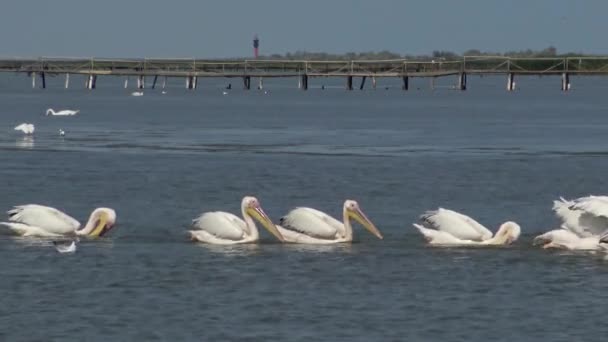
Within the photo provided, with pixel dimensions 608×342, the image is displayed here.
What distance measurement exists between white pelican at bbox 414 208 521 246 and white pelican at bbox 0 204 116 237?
340 centimetres

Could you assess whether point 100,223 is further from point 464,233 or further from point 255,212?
point 464,233

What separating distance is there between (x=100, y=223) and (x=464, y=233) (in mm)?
3846

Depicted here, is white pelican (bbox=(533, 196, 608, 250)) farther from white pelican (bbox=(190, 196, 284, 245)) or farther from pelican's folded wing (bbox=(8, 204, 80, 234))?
pelican's folded wing (bbox=(8, 204, 80, 234))

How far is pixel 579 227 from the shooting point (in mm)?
17234

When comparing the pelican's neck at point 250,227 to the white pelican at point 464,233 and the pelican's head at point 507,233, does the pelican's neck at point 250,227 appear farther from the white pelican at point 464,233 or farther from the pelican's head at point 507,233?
the pelican's head at point 507,233

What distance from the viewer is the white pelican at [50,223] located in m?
17.5

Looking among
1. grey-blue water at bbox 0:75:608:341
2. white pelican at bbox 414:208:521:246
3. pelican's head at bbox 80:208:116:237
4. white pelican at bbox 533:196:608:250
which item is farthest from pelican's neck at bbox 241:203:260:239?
white pelican at bbox 533:196:608:250

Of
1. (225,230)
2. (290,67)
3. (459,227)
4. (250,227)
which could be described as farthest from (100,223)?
(290,67)

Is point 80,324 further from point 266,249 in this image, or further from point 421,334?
point 266,249

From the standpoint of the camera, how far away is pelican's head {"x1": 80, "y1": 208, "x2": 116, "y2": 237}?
17.8m

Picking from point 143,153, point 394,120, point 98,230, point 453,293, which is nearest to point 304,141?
point 143,153

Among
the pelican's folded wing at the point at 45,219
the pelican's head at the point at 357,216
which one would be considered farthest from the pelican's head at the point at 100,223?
the pelican's head at the point at 357,216

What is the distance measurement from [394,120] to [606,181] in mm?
27092

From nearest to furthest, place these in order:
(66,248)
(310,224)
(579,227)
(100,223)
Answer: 1. (66,248)
2. (579,227)
3. (310,224)
4. (100,223)
